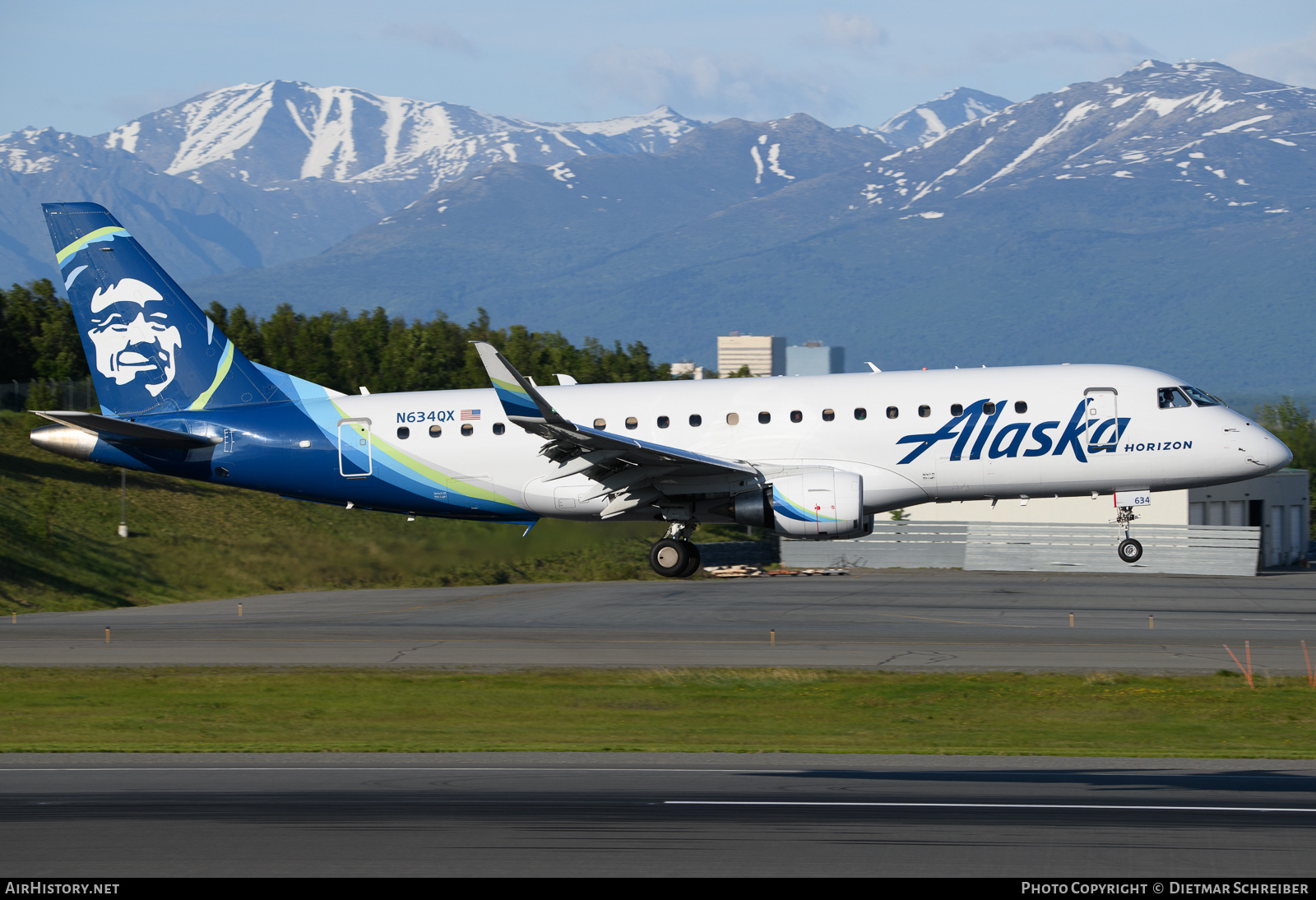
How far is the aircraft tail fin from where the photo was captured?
103ft

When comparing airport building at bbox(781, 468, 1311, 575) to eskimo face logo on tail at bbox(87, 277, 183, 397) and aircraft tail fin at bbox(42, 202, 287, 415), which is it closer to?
aircraft tail fin at bbox(42, 202, 287, 415)

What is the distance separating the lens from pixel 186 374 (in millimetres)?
31344

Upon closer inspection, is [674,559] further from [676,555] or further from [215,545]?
[215,545]

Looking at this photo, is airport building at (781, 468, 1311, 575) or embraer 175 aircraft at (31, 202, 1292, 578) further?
airport building at (781, 468, 1311, 575)

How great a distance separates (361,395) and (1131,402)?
59.3 feet

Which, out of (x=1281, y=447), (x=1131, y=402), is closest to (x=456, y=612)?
(x=1131, y=402)

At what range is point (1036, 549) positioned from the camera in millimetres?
58688

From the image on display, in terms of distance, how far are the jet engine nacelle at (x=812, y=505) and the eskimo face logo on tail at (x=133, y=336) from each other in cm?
1412

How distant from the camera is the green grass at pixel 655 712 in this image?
66.9 ft

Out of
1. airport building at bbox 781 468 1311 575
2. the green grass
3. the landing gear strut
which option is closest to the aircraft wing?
the green grass

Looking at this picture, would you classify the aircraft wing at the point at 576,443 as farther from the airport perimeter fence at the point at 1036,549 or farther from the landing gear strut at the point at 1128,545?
the airport perimeter fence at the point at 1036,549

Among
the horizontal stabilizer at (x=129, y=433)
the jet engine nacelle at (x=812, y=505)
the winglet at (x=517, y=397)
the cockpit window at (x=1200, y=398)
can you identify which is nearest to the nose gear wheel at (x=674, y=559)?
the jet engine nacelle at (x=812, y=505)

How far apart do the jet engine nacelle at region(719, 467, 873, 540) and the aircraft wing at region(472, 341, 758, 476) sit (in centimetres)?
74
